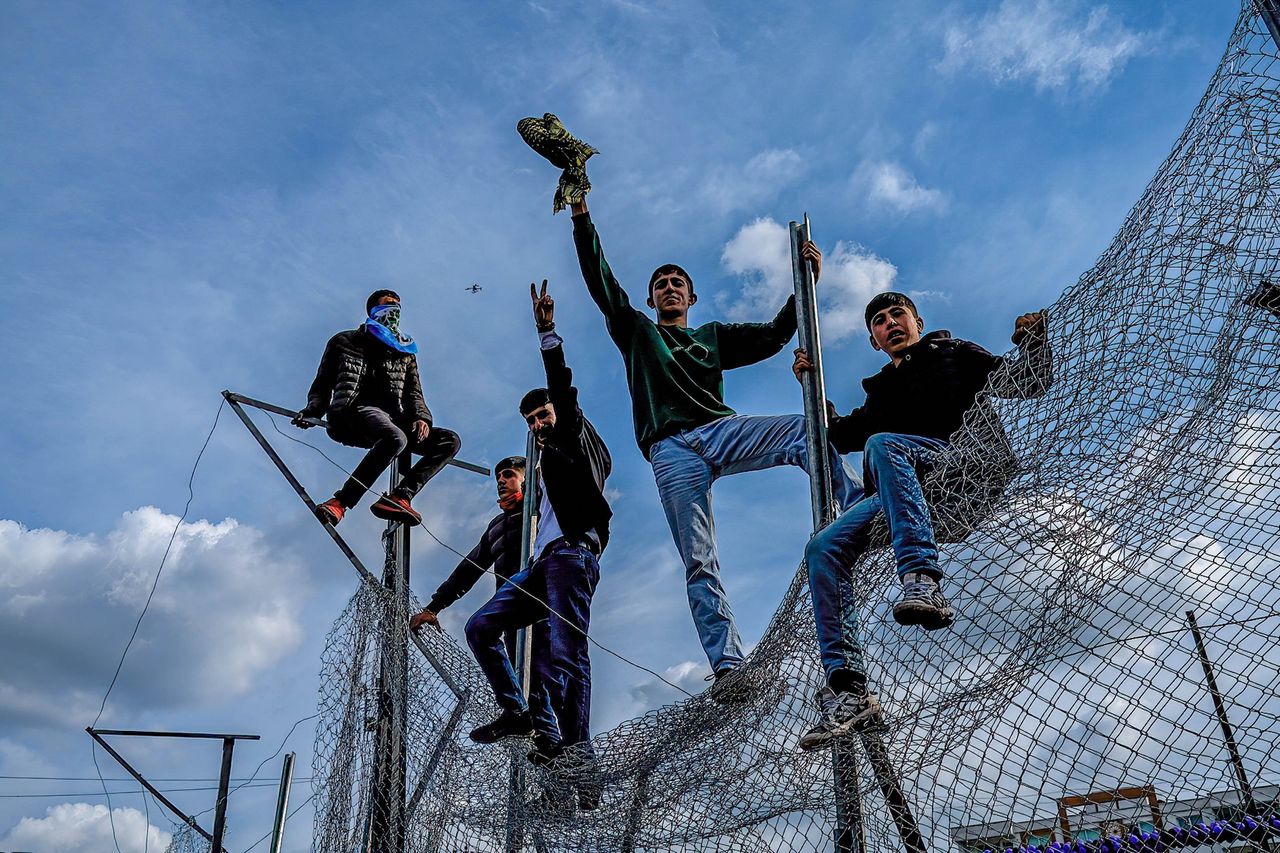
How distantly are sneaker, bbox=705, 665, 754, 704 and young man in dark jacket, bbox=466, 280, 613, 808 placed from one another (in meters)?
1.06

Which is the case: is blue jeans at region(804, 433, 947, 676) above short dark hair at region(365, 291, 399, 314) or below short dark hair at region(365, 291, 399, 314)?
below

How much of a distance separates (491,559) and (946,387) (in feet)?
12.7

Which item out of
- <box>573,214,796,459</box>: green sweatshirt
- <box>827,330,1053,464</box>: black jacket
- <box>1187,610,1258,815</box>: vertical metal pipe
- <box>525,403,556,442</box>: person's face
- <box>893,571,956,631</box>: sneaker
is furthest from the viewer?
<box>525,403,556,442</box>: person's face

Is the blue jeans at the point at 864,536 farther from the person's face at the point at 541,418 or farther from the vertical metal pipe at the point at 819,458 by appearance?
the person's face at the point at 541,418

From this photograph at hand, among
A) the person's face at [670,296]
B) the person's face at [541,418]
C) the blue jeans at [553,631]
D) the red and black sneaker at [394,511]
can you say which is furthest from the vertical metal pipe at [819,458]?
the red and black sneaker at [394,511]

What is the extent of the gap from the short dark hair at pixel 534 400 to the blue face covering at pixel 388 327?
1.71 metres

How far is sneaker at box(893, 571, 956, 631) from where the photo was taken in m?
3.56

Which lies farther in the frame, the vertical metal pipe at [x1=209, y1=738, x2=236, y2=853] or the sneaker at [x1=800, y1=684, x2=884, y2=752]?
the vertical metal pipe at [x1=209, y1=738, x2=236, y2=853]

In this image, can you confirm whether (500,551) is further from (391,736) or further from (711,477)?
(711,477)

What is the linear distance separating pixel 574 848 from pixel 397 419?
366 cm

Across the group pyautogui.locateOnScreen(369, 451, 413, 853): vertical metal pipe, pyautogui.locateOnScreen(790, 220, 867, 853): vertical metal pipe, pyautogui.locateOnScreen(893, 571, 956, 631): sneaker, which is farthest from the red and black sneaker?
pyautogui.locateOnScreen(893, 571, 956, 631): sneaker

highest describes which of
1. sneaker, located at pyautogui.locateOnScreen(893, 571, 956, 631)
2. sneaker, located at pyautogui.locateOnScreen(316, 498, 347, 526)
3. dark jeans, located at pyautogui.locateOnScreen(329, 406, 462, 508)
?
dark jeans, located at pyautogui.locateOnScreen(329, 406, 462, 508)

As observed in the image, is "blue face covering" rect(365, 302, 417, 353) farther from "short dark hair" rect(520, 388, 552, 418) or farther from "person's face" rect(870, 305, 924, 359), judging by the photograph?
"person's face" rect(870, 305, 924, 359)

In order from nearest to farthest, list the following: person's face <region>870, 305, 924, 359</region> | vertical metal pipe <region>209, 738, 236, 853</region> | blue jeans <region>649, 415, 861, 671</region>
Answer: person's face <region>870, 305, 924, 359</region>, blue jeans <region>649, 415, 861, 671</region>, vertical metal pipe <region>209, 738, 236, 853</region>
